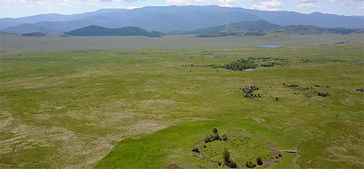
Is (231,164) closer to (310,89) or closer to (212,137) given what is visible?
(212,137)

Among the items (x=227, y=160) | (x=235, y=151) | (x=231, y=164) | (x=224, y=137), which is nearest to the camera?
(x=231, y=164)

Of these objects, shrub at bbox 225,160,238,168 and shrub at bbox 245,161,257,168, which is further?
shrub at bbox 245,161,257,168

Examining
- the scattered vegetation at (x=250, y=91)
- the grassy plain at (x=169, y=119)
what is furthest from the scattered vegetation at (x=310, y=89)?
the scattered vegetation at (x=250, y=91)

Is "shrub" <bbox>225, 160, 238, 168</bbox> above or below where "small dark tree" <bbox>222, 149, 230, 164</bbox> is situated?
below

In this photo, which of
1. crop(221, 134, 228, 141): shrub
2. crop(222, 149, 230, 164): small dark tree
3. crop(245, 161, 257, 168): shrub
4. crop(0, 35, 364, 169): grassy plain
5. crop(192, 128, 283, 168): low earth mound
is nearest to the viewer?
crop(245, 161, 257, 168): shrub

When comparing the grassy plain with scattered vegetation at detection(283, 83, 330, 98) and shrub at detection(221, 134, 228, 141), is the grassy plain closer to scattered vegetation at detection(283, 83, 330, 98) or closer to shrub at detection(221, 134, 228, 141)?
scattered vegetation at detection(283, 83, 330, 98)

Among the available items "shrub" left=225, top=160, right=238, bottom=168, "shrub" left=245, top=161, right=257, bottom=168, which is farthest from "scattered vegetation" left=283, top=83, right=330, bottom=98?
"shrub" left=225, top=160, right=238, bottom=168

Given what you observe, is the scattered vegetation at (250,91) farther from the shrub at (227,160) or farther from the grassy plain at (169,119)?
the shrub at (227,160)

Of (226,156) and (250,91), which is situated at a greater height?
(250,91)

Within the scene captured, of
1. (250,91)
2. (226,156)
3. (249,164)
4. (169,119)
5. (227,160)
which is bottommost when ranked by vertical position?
(169,119)

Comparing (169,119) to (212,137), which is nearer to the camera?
(212,137)

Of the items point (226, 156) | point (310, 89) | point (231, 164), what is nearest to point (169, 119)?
point (226, 156)

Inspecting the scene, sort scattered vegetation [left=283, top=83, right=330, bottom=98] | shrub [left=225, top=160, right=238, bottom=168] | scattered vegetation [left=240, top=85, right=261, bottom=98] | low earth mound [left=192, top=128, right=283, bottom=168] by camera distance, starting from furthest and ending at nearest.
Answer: scattered vegetation [left=283, top=83, right=330, bottom=98] → scattered vegetation [left=240, top=85, right=261, bottom=98] → low earth mound [left=192, top=128, right=283, bottom=168] → shrub [left=225, top=160, right=238, bottom=168]
